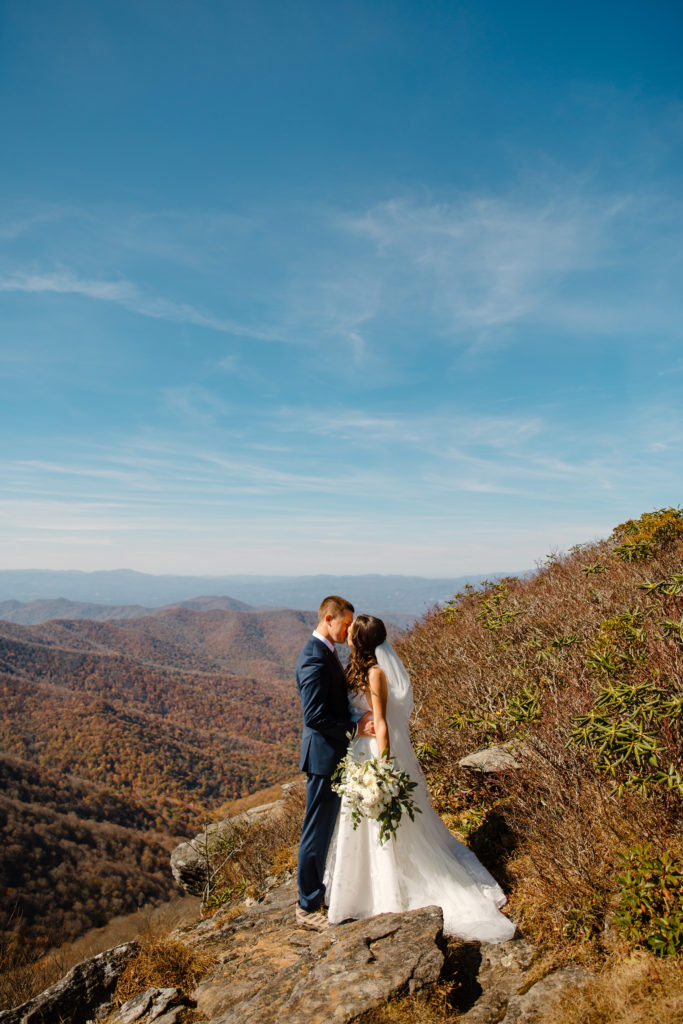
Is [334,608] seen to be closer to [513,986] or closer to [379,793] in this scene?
[379,793]

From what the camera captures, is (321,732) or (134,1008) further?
(134,1008)

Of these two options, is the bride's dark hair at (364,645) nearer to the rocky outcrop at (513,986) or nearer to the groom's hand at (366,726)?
the groom's hand at (366,726)

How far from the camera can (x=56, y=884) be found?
49.8 meters

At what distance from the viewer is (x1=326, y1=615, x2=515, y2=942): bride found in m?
3.97

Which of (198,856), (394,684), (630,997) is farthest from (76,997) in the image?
(198,856)

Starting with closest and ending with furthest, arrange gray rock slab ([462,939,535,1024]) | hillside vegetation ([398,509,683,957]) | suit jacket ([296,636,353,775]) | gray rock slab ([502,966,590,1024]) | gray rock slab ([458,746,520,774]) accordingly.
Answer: gray rock slab ([502,966,590,1024]) → gray rock slab ([462,939,535,1024]) → hillside vegetation ([398,509,683,957]) → suit jacket ([296,636,353,775]) → gray rock slab ([458,746,520,774])

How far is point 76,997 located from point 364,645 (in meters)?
4.51

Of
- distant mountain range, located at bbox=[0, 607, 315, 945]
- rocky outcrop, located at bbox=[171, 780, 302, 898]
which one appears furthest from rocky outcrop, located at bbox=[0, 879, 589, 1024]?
distant mountain range, located at bbox=[0, 607, 315, 945]

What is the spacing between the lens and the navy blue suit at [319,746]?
4125 mm

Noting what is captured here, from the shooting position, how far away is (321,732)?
4195mm

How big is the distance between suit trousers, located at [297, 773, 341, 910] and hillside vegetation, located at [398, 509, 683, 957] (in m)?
1.60

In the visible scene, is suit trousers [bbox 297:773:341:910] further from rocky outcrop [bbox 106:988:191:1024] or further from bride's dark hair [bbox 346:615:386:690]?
rocky outcrop [bbox 106:988:191:1024]

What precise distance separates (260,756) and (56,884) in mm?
73754

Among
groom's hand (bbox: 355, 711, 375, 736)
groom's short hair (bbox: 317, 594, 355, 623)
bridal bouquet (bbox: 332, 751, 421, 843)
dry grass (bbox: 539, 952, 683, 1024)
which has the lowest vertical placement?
dry grass (bbox: 539, 952, 683, 1024)
